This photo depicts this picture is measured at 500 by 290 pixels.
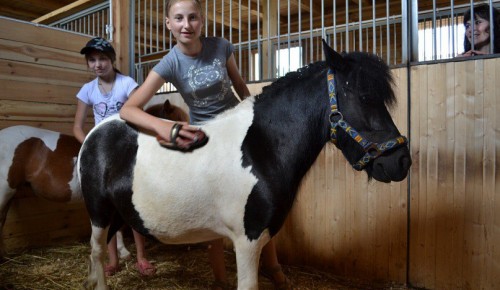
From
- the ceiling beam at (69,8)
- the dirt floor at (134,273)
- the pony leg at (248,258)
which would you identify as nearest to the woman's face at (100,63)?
the dirt floor at (134,273)

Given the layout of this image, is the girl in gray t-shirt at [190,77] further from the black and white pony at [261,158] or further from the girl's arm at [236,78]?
the black and white pony at [261,158]

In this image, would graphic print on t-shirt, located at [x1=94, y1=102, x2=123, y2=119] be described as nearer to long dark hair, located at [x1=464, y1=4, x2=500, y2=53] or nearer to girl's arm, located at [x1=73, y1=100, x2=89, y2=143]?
girl's arm, located at [x1=73, y1=100, x2=89, y2=143]

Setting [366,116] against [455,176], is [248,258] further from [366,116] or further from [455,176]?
[455,176]

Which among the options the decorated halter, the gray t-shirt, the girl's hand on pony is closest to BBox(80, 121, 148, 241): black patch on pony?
the girl's hand on pony

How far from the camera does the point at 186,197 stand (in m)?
1.55

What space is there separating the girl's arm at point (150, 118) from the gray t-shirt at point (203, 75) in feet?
0.25

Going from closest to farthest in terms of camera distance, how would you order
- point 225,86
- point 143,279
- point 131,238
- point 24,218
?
point 225,86
point 143,279
point 24,218
point 131,238

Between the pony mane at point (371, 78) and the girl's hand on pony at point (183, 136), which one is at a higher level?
the pony mane at point (371, 78)

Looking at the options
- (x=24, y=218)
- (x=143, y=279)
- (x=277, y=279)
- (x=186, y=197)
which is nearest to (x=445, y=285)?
(x=277, y=279)

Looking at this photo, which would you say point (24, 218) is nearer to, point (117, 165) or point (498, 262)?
point (117, 165)

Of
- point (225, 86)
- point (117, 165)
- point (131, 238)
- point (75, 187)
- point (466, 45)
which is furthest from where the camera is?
point (131, 238)

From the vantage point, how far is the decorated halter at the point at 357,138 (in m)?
1.33

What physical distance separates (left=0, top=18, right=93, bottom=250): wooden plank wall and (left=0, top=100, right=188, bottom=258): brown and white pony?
0.25 m

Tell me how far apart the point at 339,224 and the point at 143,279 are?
161 centimetres
